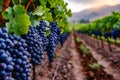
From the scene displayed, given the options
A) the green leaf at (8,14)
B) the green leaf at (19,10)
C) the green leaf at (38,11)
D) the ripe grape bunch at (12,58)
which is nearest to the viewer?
the ripe grape bunch at (12,58)

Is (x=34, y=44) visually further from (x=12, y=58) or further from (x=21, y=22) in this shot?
(x=12, y=58)

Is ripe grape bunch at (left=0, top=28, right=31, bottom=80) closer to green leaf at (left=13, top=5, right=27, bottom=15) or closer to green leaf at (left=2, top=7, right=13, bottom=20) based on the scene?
green leaf at (left=2, top=7, right=13, bottom=20)

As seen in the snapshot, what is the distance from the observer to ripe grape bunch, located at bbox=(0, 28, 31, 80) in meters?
3.31

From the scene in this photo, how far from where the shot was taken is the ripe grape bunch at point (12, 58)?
10.8 ft

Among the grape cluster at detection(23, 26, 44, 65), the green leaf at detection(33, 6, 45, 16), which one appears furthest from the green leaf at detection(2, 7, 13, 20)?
the green leaf at detection(33, 6, 45, 16)

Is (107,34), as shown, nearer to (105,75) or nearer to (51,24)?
(105,75)

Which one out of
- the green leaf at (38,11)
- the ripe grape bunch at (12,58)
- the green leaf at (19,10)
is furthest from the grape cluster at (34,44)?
the ripe grape bunch at (12,58)

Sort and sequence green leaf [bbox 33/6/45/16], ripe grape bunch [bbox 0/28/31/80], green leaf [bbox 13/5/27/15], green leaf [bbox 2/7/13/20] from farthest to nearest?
1. green leaf [bbox 33/6/45/16]
2. green leaf [bbox 13/5/27/15]
3. green leaf [bbox 2/7/13/20]
4. ripe grape bunch [bbox 0/28/31/80]

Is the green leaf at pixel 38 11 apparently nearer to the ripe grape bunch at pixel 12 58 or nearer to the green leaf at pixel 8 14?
the green leaf at pixel 8 14

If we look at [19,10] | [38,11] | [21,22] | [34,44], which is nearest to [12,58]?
[21,22]

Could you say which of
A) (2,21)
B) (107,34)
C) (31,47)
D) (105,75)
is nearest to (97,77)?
(105,75)

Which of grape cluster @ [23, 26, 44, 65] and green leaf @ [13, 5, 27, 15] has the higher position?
green leaf @ [13, 5, 27, 15]

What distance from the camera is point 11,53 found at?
3805 mm

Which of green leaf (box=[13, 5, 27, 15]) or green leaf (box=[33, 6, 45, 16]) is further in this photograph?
green leaf (box=[33, 6, 45, 16])
